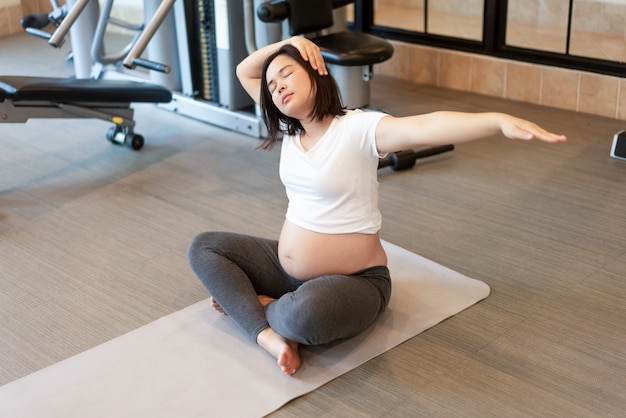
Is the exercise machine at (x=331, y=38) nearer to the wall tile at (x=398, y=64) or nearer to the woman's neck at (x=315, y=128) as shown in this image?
the wall tile at (x=398, y=64)

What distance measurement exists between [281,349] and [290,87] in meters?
0.61

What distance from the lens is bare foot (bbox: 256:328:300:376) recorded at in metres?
1.92

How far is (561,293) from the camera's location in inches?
89.6

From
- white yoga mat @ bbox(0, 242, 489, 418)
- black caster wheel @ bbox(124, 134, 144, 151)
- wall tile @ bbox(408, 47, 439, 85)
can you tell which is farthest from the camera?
wall tile @ bbox(408, 47, 439, 85)

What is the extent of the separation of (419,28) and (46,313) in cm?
266

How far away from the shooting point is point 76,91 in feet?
10.2

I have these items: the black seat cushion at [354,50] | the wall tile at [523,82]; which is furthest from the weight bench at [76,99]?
the wall tile at [523,82]

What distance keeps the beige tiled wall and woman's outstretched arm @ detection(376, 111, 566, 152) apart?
6.97 feet

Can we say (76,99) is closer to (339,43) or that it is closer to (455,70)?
(339,43)

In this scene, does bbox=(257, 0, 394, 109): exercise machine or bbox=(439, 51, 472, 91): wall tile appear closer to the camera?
bbox=(257, 0, 394, 109): exercise machine

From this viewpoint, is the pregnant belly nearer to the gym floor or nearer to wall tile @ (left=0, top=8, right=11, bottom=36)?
the gym floor

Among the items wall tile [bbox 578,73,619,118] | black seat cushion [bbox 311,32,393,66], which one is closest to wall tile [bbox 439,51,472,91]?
wall tile [bbox 578,73,619,118]

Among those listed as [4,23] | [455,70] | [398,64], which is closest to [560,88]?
[455,70]

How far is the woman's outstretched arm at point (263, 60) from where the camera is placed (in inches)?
74.6
